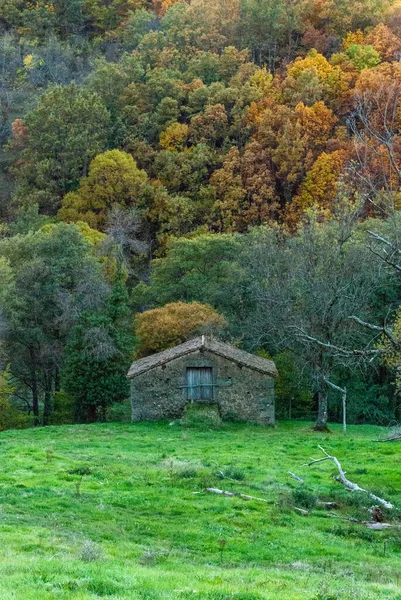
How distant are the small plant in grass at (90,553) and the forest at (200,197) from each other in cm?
932

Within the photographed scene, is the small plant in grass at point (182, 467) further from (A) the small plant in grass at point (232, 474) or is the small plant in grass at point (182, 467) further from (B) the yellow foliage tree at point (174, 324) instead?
(B) the yellow foliage tree at point (174, 324)

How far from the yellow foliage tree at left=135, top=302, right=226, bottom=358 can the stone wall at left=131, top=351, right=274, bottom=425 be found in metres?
4.93

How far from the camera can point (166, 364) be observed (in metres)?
40.5

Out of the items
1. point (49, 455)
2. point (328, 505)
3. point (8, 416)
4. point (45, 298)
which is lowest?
point (328, 505)

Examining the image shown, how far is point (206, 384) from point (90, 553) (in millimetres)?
27996

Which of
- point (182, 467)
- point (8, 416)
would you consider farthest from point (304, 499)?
point (8, 416)

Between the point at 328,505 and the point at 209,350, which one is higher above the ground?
the point at 209,350

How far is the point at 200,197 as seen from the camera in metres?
70.5

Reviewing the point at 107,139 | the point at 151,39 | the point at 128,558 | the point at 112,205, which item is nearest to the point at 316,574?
the point at 128,558

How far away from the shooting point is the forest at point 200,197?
42656 mm

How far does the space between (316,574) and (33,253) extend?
3868 cm

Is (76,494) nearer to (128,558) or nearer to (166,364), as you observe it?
(128,558)

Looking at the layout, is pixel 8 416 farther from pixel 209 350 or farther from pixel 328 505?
pixel 328 505

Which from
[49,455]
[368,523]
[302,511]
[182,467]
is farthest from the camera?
[49,455]
